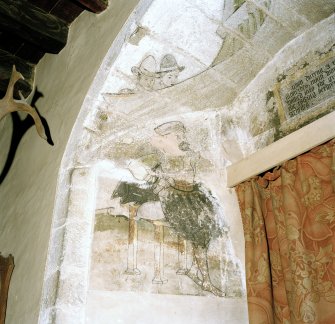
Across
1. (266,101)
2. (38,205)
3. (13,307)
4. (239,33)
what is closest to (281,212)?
(266,101)

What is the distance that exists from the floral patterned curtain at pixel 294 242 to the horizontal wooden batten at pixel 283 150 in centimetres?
5

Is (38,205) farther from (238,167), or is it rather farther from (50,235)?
(238,167)

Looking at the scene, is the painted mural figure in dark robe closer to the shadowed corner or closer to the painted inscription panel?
the painted inscription panel

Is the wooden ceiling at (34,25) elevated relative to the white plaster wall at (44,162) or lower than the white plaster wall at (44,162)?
elevated

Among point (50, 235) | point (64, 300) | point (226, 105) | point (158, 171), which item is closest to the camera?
point (64, 300)

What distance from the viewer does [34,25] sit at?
2475 millimetres

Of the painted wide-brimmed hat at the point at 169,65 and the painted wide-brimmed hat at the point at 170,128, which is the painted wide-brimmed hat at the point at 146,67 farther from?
the painted wide-brimmed hat at the point at 170,128

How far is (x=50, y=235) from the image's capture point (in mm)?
1858

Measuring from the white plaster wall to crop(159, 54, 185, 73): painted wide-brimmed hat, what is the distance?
0.94 feet

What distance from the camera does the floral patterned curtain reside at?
180cm

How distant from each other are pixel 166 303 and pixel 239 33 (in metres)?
1.41

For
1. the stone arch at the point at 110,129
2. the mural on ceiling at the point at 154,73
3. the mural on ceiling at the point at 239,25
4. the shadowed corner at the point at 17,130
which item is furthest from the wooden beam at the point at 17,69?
the mural on ceiling at the point at 239,25

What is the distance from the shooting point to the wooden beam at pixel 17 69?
2.82 meters

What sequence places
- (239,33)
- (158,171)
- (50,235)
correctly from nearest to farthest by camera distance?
(50,235) → (239,33) → (158,171)
